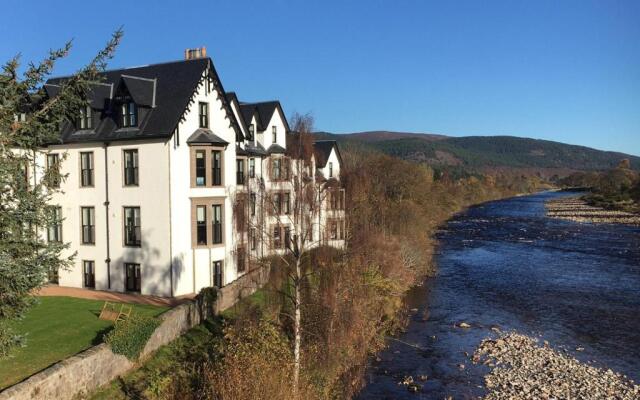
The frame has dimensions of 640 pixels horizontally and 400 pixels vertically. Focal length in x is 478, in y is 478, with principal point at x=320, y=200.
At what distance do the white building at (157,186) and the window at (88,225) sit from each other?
0.21ft

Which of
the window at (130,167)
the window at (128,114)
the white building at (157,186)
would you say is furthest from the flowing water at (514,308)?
the window at (128,114)

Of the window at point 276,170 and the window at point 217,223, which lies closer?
the window at point 276,170

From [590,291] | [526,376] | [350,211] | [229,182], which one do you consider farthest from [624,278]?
[229,182]

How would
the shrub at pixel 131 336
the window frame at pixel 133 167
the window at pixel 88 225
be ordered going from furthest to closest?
1. the window at pixel 88 225
2. the window frame at pixel 133 167
3. the shrub at pixel 131 336

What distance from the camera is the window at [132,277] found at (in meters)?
28.6

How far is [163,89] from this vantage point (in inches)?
1141

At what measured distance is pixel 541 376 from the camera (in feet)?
78.1

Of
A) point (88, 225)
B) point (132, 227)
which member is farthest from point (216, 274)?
point (88, 225)

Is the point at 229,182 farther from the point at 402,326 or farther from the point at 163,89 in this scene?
the point at 402,326

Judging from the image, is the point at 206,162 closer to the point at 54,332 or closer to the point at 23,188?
the point at 54,332

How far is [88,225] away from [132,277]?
457 centimetres

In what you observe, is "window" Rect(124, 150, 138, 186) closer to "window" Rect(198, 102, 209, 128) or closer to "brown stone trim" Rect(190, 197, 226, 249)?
"brown stone trim" Rect(190, 197, 226, 249)

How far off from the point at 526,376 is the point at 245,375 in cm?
1543

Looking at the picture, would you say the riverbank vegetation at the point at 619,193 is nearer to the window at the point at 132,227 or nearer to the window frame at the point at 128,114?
the window at the point at 132,227
